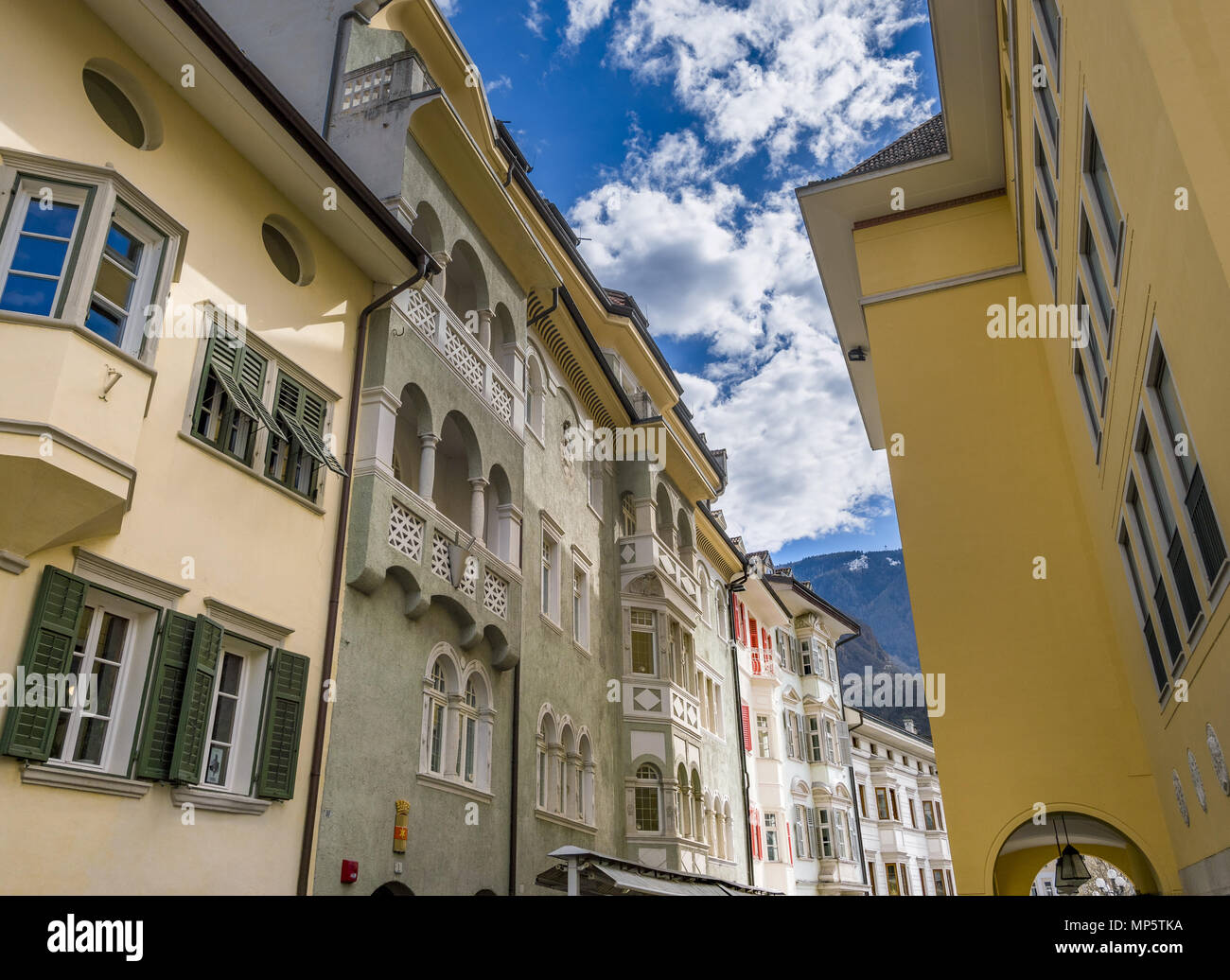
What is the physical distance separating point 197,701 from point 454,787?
504 centimetres

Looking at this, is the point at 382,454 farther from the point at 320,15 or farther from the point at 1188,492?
the point at 1188,492

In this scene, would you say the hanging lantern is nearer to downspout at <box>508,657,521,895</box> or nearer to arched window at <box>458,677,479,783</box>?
downspout at <box>508,657,521,895</box>

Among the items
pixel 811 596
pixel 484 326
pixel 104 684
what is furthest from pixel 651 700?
pixel 811 596

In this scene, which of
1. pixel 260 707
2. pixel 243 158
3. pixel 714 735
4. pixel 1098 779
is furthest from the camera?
pixel 714 735

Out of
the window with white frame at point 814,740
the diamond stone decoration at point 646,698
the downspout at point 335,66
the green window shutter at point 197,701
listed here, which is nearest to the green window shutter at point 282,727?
the green window shutter at point 197,701

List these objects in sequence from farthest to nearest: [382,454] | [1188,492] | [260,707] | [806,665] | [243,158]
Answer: [806,665]
[382,454]
[243,158]
[260,707]
[1188,492]

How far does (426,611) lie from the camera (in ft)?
45.2

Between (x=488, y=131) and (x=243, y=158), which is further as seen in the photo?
(x=488, y=131)

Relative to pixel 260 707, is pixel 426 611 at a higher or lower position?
higher

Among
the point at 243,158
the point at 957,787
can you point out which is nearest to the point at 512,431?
the point at 243,158

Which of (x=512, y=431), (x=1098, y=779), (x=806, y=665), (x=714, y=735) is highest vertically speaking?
(x=806, y=665)

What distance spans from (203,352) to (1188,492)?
1019 cm

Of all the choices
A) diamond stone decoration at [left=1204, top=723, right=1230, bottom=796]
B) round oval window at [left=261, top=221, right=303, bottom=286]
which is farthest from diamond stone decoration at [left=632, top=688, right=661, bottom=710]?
diamond stone decoration at [left=1204, top=723, right=1230, bottom=796]

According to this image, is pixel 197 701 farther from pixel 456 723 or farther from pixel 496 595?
pixel 496 595
